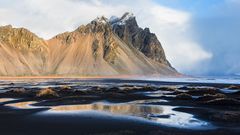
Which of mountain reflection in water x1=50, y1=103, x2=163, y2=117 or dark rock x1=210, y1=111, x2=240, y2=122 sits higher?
dark rock x1=210, y1=111, x2=240, y2=122

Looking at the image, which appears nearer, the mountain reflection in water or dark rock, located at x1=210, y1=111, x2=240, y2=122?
dark rock, located at x1=210, y1=111, x2=240, y2=122

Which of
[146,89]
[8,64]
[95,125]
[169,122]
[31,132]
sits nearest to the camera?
[31,132]

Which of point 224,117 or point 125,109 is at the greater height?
point 224,117

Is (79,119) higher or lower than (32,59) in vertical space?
lower

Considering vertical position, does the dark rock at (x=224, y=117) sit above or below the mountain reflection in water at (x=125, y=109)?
above

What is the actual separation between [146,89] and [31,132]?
50.2 meters

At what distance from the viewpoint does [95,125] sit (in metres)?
22.7

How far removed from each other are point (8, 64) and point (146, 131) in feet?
551

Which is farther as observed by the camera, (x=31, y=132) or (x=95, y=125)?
(x=95, y=125)

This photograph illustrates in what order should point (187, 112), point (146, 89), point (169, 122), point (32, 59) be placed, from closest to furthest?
point (169, 122)
point (187, 112)
point (146, 89)
point (32, 59)

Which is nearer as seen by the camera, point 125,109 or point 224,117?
point 224,117

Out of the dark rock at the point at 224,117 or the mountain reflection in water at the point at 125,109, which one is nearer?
the dark rock at the point at 224,117

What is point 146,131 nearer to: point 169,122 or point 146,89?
point 169,122

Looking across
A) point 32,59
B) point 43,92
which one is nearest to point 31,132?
point 43,92
